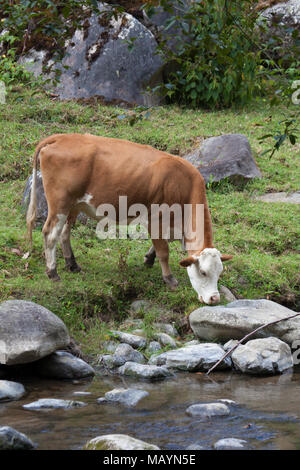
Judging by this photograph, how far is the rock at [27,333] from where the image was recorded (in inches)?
223

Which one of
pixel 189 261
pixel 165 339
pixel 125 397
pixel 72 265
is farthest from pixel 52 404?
pixel 72 265

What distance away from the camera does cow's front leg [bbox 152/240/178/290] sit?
752 cm

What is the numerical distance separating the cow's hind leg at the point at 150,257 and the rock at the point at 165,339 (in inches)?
56.5

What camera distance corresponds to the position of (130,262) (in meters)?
8.04

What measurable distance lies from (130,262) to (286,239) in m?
2.27

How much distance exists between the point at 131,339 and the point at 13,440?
2641 millimetres

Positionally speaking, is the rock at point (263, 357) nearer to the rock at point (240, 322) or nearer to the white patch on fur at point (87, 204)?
the rock at point (240, 322)

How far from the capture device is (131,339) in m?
6.64

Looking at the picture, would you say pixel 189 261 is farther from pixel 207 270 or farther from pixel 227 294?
pixel 227 294

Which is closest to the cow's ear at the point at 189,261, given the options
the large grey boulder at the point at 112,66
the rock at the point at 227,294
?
the rock at the point at 227,294

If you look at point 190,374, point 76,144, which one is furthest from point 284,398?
point 76,144

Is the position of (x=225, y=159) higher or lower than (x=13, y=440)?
higher

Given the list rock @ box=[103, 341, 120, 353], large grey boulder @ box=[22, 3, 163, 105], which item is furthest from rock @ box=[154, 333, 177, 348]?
large grey boulder @ box=[22, 3, 163, 105]

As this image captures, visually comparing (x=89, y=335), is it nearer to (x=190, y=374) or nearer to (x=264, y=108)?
(x=190, y=374)
